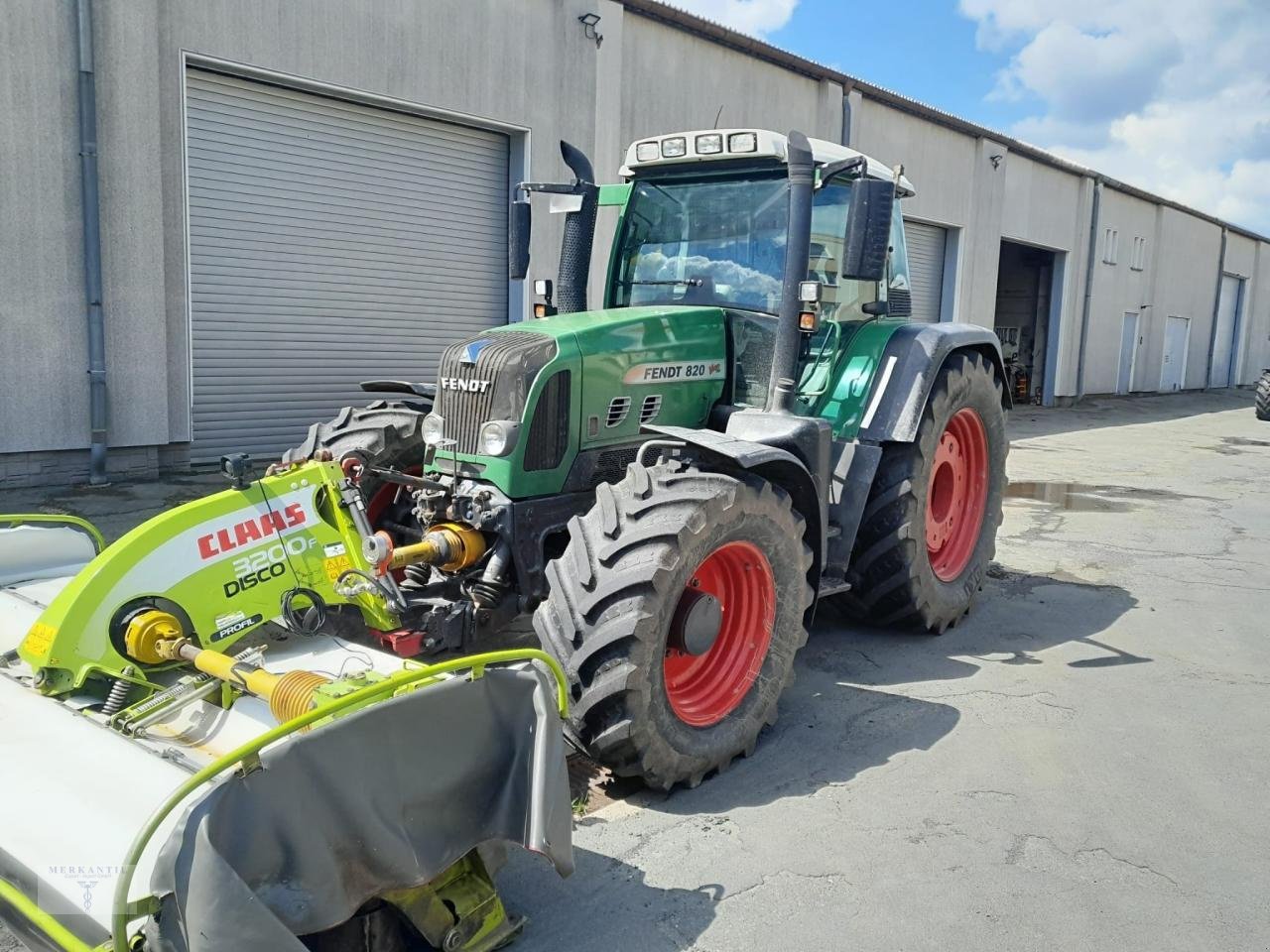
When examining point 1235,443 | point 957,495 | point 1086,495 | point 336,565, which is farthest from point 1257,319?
point 336,565

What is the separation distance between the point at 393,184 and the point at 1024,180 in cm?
1579

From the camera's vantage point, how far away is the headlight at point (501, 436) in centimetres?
407

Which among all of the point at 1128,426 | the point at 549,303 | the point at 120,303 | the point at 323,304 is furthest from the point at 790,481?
the point at 1128,426

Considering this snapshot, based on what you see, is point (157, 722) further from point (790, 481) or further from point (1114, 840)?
point (1114, 840)

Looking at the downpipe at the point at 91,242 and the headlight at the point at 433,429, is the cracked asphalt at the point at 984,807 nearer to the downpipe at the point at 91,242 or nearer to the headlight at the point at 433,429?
the headlight at the point at 433,429

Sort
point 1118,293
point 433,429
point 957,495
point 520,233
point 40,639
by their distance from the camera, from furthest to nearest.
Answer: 1. point 1118,293
2. point 957,495
3. point 520,233
4. point 433,429
5. point 40,639

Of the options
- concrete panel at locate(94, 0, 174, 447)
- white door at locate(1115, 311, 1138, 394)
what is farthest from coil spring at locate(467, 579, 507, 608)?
white door at locate(1115, 311, 1138, 394)

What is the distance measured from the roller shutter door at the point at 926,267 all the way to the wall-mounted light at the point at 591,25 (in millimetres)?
8566

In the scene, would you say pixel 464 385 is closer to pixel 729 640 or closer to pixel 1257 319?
pixel 729 640

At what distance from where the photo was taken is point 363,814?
7.64ft

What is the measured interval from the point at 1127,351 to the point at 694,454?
27.0 meters

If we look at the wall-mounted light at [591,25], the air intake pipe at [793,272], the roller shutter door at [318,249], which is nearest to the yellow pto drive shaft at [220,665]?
the air intake pipe at [793,272]

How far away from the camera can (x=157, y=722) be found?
9.30 feet

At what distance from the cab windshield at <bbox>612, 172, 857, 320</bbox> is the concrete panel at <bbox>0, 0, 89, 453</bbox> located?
5.42 metres
